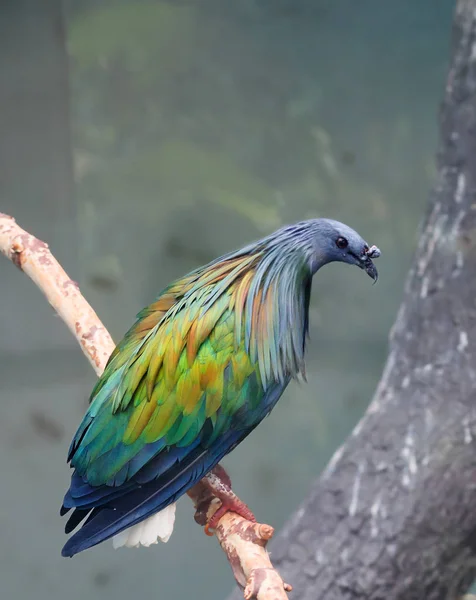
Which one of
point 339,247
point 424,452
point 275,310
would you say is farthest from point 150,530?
point 424,452

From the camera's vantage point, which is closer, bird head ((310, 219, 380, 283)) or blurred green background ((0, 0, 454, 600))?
bird head ((310, 219, 380, 283))

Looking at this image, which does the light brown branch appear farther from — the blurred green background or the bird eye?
the blurred green background

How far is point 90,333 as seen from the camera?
107 cm

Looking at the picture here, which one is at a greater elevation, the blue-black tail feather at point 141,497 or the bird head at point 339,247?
the bird head at point 339,247

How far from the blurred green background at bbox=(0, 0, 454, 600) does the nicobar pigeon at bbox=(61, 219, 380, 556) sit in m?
1.00

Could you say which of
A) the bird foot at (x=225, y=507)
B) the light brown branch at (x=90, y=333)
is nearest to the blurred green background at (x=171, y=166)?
the light brown branch at (x=90, y=333)

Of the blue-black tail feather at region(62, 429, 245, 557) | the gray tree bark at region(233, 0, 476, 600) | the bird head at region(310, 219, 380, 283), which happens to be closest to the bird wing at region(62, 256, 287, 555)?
the blue-black tail feather at region(62, 429, 245, 557)

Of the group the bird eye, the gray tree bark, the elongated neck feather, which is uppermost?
the bird eye

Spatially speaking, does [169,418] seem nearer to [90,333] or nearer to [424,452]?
[90,333]

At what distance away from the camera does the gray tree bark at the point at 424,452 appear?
4.72 ft

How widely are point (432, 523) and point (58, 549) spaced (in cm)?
111

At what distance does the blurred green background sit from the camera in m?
1.95

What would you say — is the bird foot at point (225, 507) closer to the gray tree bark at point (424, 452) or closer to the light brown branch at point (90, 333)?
the light brown branch at point (90, 333)

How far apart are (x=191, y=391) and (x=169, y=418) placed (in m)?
0.04
